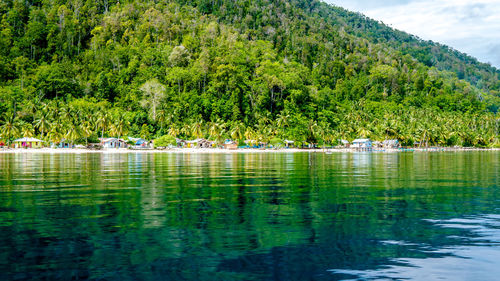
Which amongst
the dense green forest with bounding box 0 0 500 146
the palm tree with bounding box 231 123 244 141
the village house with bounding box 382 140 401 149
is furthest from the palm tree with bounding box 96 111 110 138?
the village house with bounding box 382 140 401 149

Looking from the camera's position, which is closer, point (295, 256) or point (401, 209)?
point (295, 256)

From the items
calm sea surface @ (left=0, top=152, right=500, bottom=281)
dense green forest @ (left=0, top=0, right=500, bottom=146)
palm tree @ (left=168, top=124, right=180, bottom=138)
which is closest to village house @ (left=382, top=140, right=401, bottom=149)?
dense green forest @ (left=0, top=0, right=500, bottom=146)

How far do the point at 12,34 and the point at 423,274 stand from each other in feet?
711

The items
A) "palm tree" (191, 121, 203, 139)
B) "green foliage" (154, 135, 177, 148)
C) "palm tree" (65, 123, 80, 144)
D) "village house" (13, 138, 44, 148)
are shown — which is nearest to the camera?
"village house" (13, 138, 44, 148)

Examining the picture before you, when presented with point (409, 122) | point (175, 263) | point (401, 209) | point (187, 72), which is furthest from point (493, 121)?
point (175, 263)

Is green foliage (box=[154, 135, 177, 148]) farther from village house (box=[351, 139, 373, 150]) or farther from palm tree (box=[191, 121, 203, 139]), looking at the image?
village house (box=[351, 139, 373, 150])

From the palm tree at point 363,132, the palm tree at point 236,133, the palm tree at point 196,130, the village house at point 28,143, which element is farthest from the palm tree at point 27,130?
the palm tree at point 363,132

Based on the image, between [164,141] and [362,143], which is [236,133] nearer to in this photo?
[164,141]

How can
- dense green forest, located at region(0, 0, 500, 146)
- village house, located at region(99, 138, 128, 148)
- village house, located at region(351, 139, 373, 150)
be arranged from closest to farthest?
village house, located at region(99, 138, 128, 148), dense green forest, located at region(0, 0, 500, 146), village house, located at region(351, 139, 373, 150)

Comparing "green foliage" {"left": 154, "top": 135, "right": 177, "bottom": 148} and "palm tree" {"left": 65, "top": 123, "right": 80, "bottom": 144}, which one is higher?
"palm tree" {"left": 65, "top": 123, "right": 80, "bottom": 144}

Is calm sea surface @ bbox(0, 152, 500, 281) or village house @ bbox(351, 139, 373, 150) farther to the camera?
village house @ bbox(351, 139, 373, 150)

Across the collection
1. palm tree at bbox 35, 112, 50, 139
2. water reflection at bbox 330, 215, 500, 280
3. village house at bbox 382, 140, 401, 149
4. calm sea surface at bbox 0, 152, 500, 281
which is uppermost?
palm tree at bbox 35, 112, 50, 139

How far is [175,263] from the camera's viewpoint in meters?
12.2

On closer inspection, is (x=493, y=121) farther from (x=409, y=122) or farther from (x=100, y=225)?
(x=100, y=225)
